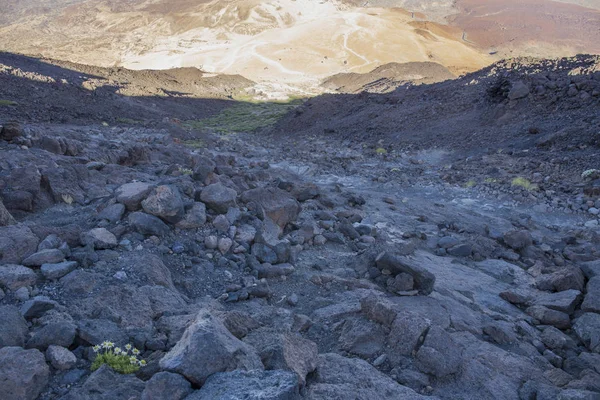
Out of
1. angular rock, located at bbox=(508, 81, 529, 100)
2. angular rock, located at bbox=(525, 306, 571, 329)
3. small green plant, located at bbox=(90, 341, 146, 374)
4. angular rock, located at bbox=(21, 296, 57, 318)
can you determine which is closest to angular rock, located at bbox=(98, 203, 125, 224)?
angular rock, located at bbox=(21, 296, 57, 318)

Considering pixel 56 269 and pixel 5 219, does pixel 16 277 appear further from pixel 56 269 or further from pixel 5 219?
pixel 5 219

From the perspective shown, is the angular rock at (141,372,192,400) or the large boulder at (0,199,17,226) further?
the large boulder at (0,199,17,226)

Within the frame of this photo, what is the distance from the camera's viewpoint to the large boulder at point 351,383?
278 cm

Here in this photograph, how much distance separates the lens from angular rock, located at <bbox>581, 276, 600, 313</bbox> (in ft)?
14.9

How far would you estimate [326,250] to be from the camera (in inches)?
226

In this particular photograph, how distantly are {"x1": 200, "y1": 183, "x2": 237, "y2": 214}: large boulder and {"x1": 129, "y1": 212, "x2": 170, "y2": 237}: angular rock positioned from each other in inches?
30.5

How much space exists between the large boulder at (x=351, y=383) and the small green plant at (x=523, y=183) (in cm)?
809

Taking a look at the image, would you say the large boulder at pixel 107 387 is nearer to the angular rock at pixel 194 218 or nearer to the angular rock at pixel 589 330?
the angular rock at pixel 194 218

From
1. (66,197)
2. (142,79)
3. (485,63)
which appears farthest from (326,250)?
(485,63)

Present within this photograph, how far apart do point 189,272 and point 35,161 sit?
3.46 meters

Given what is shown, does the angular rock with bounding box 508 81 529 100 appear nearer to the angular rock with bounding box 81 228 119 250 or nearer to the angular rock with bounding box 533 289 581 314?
the angular rock with bounding box 533 289 581 314

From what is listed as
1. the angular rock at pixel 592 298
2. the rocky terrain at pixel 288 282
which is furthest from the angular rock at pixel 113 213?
the angular rock at pixel 592 298

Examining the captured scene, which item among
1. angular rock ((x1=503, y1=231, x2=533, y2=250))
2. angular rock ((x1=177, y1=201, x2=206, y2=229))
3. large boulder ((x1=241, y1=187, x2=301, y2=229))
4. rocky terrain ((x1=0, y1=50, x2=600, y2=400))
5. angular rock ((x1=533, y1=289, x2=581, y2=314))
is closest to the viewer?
rocky terrain ((x1=0, y1=50, x2=600, y2=400))

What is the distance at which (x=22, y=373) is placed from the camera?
241 cm
